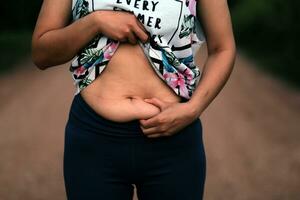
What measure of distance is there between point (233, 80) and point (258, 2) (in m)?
4.28

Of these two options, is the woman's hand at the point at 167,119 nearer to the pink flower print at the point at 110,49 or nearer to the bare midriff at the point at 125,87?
the bare midriff at the point at 125,87

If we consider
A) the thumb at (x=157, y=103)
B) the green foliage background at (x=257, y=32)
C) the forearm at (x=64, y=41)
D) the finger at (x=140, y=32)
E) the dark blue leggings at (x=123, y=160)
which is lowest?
the green foliage background at (x=257, y=32)

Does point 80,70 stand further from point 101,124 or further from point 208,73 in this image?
point 208,73

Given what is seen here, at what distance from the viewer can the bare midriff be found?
62.3 inches

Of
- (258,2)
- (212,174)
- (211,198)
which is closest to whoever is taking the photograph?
(211,198)

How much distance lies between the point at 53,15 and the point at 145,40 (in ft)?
0.79

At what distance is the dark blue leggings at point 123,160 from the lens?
1576mm

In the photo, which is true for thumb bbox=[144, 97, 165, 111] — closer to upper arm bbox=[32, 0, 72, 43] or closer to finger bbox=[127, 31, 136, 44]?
finger bbox=[127, 31, 136, 44]

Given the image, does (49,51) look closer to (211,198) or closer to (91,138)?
(91,138)

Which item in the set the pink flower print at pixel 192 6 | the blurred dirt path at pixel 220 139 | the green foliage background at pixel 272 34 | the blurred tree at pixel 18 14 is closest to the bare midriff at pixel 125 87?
the pink flower print at pixel 192 6

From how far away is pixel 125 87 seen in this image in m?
1.60

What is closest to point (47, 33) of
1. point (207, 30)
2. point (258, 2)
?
point (207, 30)

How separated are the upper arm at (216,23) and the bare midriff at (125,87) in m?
0.19

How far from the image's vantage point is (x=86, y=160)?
1595 millimetres
